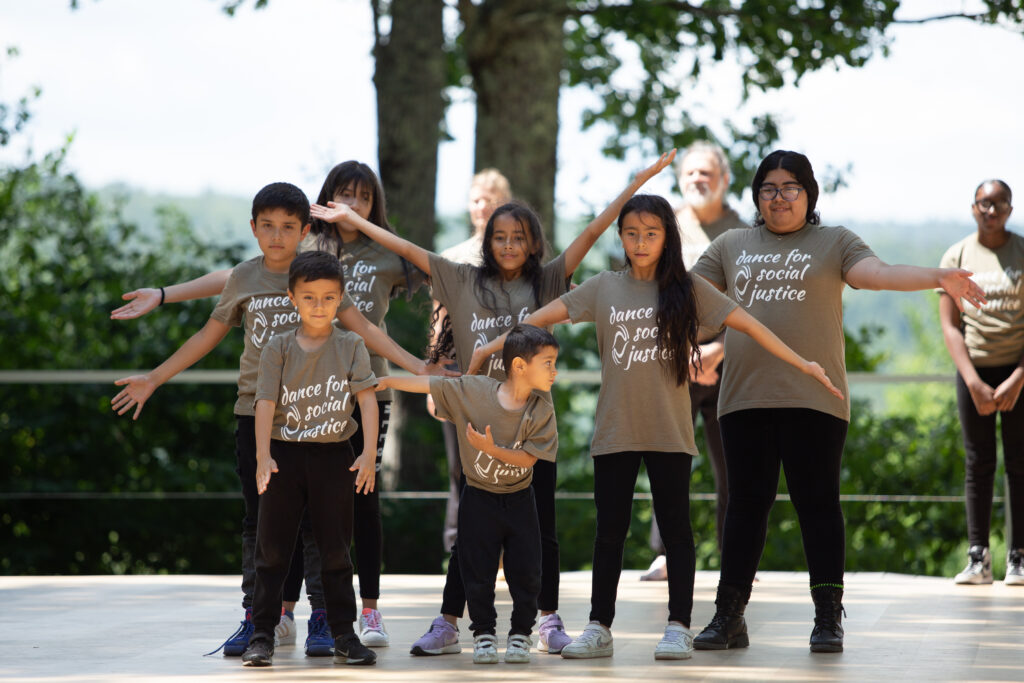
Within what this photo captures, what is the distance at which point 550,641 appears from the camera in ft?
11.8

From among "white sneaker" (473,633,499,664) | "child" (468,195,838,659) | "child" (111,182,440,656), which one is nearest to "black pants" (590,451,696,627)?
"child" (468,195,838,659)

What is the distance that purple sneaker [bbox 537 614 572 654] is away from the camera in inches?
141

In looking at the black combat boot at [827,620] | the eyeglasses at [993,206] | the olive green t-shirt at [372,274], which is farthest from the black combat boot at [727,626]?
the eyeglasses at [993,206]

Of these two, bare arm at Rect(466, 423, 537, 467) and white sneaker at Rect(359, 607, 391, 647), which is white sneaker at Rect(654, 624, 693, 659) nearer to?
bare arm at Rect(466, 423, 537, 467)

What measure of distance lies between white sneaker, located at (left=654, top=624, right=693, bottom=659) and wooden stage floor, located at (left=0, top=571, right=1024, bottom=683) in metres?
0.05

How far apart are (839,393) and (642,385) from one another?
22.6 inches

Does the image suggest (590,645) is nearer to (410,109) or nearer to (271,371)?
(271,371)

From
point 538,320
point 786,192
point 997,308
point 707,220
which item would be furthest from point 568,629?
point 997,308

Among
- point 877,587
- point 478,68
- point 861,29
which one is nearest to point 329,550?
point 877,587

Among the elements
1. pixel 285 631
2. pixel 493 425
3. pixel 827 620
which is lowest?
pixel 285 631

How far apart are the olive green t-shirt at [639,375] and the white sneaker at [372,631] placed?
86 cm

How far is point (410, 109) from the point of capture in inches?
337

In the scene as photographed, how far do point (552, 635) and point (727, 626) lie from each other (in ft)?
1.69

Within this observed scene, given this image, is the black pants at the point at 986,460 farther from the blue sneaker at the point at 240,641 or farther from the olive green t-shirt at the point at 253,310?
the blue sneaker at the point at 240,641
